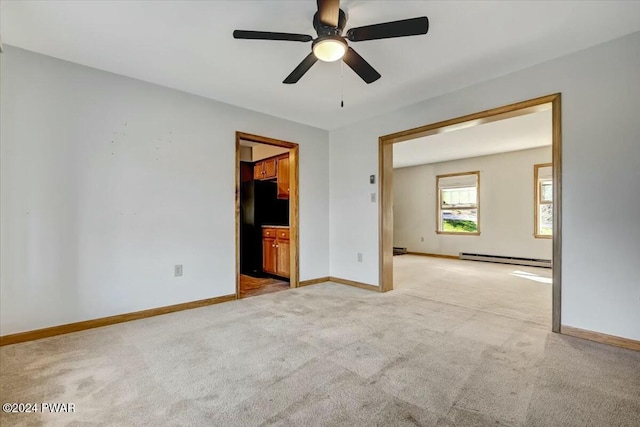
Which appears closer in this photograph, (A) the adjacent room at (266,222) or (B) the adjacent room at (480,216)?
(B) the adjacent room at (480,216)

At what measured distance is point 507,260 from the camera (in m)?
6.39

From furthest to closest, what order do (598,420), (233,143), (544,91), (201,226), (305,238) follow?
Result: (305,238)
(233,143)
(201,226)
(544,91)
(598,420)

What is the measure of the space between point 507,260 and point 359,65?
6059mm

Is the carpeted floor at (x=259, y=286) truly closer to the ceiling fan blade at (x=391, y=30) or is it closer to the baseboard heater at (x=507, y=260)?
the ceiling fan blade at (x=391, y=30)

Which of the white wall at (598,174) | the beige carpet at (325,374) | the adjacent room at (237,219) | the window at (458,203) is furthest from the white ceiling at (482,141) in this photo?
the beige carpet at (325,374)

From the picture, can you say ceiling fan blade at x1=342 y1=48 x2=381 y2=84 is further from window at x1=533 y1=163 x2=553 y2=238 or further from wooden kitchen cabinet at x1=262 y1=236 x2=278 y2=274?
window at x1=533 y1=163 x2=553 y2=238

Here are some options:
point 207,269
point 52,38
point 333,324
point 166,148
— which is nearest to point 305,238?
point 207,269

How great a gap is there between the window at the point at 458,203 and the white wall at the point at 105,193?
5.64m

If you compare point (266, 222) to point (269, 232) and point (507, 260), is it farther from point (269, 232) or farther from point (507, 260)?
point (507, 260)

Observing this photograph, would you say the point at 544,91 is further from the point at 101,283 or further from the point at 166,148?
the point at 101,283

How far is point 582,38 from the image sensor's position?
7.59ft

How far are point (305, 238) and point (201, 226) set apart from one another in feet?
5.10

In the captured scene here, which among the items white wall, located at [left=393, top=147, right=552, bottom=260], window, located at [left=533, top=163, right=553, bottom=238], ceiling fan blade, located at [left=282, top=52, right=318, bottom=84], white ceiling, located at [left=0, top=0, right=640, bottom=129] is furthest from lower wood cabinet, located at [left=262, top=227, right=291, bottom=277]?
window, located at [left=533, top=163, right=553, bottom=238]

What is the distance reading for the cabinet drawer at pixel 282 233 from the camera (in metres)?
4.60
